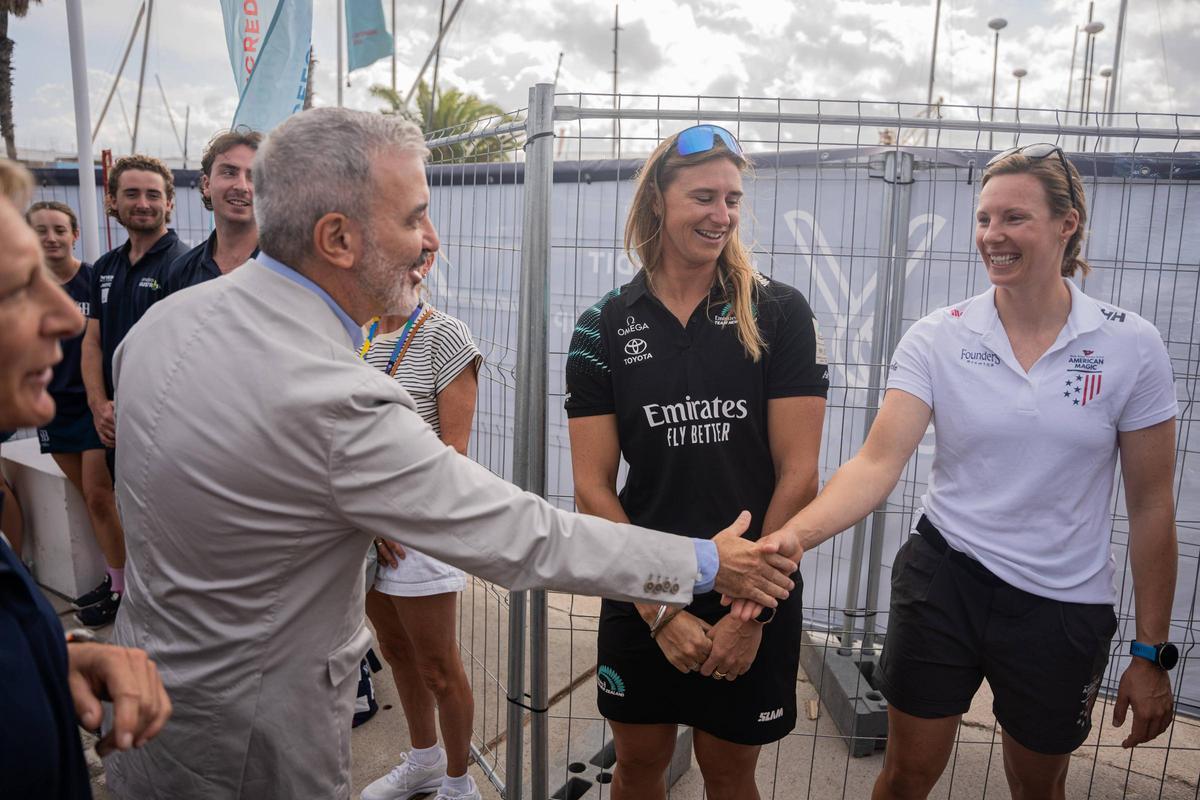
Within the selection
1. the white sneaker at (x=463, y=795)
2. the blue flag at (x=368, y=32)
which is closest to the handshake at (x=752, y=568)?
the white sneaker at (x=463, y=795)

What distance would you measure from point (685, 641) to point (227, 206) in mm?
2759

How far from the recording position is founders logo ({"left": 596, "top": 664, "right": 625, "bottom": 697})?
7.52 ft

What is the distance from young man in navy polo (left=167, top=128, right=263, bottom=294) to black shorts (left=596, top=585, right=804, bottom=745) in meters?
2.43

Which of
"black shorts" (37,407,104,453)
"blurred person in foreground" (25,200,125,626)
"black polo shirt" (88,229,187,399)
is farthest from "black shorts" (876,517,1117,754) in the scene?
"black shorts" (37,407,104,453)

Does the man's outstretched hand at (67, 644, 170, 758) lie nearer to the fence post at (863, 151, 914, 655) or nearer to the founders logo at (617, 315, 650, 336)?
the founders logo at (617, 315, 650, 336)

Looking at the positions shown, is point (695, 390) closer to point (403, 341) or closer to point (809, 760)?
point (403, 341)

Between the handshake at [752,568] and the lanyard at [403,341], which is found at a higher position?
the lanyard at [403,341]

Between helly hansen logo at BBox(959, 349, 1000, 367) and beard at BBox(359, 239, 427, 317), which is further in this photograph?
helly hansen logo at BBox(959, 349, 1000, 367)

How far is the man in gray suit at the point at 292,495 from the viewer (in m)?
1.45

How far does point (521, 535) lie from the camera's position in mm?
1596

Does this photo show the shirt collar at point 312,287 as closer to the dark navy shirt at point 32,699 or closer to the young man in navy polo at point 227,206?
the dark navy shirt at point 32,699

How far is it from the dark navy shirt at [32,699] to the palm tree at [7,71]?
22.7 meters

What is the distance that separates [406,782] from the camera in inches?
120

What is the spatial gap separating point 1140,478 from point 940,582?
22.5 inches
